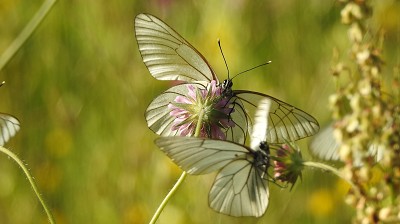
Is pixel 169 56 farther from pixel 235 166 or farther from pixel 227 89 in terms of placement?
pixel 235 166

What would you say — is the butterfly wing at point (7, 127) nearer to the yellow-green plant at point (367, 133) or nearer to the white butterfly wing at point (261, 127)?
the white butterfly wing at point (261, 127)

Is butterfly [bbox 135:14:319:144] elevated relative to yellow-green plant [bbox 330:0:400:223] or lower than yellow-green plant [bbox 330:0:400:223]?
elevated

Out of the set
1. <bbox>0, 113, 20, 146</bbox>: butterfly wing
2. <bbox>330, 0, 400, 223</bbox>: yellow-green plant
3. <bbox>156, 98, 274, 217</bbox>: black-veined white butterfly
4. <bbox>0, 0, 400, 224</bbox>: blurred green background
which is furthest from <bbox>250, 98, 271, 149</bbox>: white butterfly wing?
<bbox>0, 0, 400, 224</bbox>: blurred green background

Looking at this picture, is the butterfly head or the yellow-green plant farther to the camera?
the butterfly head

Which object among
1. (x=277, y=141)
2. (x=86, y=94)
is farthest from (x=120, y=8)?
(x=277, y=141)

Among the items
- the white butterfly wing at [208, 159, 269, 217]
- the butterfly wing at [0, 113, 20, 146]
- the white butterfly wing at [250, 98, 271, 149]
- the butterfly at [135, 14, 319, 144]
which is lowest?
the white butterfly wing at [208, 159, 269, 217]

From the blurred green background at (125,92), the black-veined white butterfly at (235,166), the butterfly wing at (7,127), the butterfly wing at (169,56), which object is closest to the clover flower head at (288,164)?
the black-veined white butterfly at (235,166)

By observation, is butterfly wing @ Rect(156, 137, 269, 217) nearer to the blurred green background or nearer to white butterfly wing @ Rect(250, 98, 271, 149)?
white butterfly wing @ Rect(250, 98, 271, 149)

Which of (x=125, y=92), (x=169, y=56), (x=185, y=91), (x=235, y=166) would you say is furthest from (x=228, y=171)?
(x=125, y=92)
